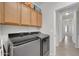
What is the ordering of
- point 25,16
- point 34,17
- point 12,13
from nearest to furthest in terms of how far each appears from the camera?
point 12,13, point 25,16, point 34,17

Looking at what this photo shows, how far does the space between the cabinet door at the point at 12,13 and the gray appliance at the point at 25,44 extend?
8.3 inches

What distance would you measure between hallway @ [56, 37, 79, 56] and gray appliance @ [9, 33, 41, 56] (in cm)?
31

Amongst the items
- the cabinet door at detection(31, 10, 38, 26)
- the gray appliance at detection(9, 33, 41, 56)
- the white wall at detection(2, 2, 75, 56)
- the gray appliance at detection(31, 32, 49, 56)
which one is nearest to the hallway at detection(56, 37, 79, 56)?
the white wall at detection(2, 2, 75, 56)

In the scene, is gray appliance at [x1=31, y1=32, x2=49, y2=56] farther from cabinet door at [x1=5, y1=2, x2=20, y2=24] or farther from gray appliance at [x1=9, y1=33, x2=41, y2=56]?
cabinet door at [x1=5, y1=2, x2=20, y2=24]

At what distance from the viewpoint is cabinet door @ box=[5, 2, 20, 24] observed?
1.57 meters

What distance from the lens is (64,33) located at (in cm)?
208

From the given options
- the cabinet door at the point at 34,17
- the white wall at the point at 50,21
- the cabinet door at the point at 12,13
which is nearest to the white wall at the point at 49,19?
the white wall at the point at 50,21

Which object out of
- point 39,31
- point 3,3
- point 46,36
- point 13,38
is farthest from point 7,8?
point 46,36

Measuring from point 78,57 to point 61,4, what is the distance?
79 cm

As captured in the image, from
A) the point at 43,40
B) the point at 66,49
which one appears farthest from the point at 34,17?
the point at 66,49

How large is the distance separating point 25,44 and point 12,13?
0.44 m

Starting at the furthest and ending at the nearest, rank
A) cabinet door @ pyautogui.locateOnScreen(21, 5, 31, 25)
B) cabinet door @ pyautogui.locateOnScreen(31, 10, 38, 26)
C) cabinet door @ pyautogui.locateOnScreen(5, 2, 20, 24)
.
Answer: cabinet door @ pyautogui.locateOnScreen(31, 10, 38, 26) < cabinet door @ pyautogui.locateOnScreen(21, 5, 31, 25) < cabinet door @ pyautogui.locateOnScreen(5, 2, 20, 24)

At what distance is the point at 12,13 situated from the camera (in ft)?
5.53

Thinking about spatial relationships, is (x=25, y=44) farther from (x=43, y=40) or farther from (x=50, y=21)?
(x=50, y=21)
